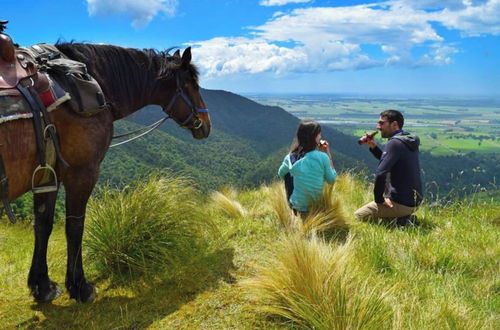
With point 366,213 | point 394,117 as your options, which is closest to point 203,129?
point 366,213

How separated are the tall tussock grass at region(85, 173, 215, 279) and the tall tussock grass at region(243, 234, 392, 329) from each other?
120 cm

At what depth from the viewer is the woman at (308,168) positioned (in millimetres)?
4801

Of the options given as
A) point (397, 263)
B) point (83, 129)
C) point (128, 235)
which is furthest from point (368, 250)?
point (83, 129)

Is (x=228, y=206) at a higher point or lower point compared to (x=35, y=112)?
lower

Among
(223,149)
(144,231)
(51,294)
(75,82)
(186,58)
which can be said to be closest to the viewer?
(75,82)

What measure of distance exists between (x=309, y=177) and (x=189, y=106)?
200cm

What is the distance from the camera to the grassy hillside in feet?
8.48

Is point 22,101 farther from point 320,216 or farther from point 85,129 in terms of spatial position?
point 320,216

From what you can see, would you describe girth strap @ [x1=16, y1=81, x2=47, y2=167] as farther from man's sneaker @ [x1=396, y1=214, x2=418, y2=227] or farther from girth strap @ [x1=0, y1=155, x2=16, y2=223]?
man's sneaker @ [x1=396, y1=214, x2=418, y2=227]

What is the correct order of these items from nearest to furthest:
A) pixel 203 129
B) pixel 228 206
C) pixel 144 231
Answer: pixel 144 231
pixel 203 129
pixel 228 206

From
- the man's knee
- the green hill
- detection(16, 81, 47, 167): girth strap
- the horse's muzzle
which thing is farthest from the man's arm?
the green hill

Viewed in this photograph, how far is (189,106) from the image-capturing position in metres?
4.15

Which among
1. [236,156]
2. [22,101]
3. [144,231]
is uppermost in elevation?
[22,101]

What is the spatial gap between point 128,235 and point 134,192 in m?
0.59
